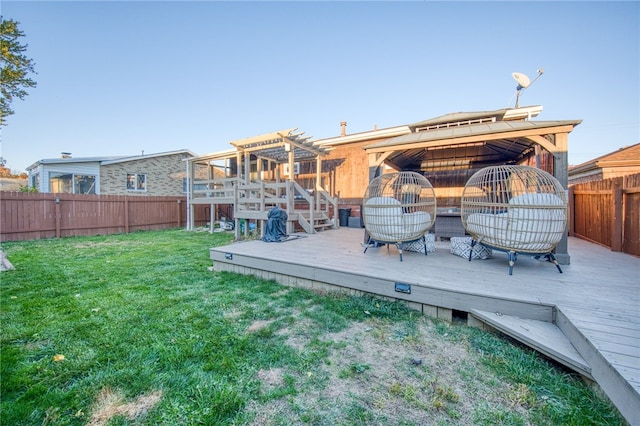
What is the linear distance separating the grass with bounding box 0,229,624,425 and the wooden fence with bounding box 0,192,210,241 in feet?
25.7

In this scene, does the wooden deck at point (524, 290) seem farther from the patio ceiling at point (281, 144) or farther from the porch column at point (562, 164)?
the patio ceiling at point (281, 144)

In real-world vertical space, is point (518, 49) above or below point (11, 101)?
above

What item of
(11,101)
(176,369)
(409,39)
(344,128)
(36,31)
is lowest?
(176,369)

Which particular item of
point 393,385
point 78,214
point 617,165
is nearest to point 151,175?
point 78,214

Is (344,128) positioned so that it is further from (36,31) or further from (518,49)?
(36,31)

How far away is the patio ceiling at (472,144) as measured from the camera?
12.0 ft

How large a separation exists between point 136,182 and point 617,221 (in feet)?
61.5

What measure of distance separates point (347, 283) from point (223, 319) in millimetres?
1529

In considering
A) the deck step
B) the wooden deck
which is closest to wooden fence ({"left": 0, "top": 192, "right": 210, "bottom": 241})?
the wooden deck

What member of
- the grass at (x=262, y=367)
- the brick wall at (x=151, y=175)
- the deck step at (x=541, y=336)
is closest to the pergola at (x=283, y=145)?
the grass at (x=262, y=367)

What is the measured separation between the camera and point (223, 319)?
8.98 ft

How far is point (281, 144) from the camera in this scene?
7934mm

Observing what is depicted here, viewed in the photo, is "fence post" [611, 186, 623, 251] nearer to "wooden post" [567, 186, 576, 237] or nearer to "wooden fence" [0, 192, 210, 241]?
"wooden post" [567, 186, 576, 237]

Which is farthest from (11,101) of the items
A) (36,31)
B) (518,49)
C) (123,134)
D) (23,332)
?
(518,49)
